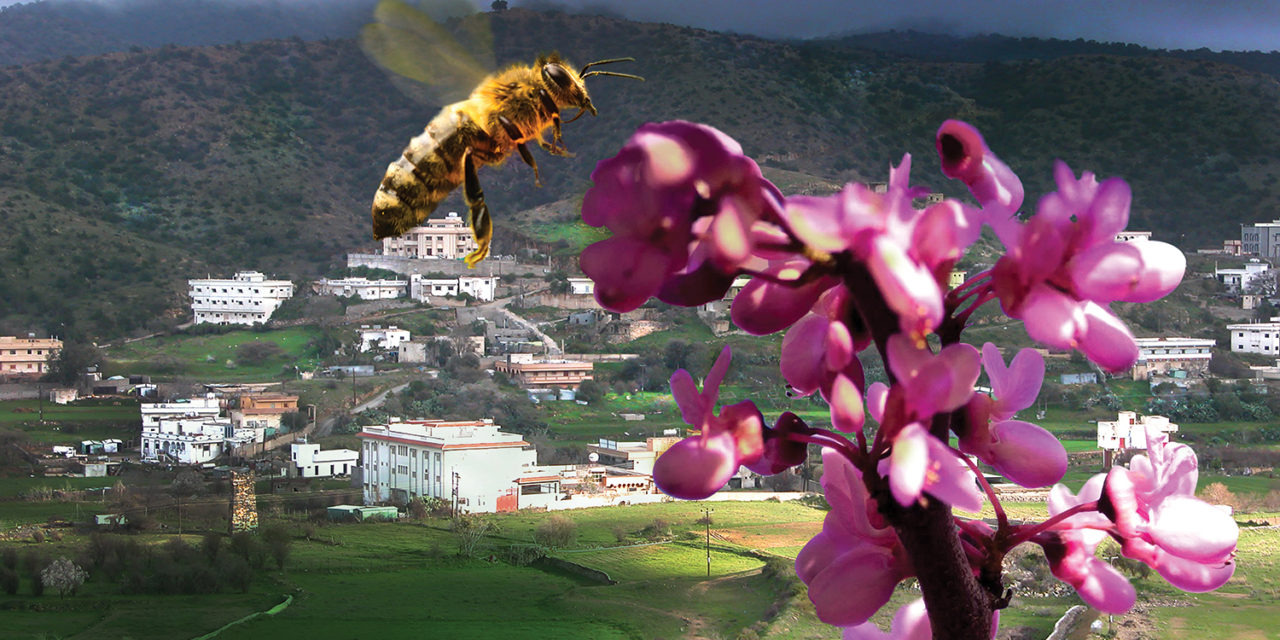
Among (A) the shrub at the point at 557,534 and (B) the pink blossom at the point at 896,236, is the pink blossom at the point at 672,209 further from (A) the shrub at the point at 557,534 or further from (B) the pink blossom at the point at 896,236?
(A) the shrub at the point at 557,534

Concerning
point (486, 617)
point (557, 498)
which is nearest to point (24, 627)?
point (486, 617)

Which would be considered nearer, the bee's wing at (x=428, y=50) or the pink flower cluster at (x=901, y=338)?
the pink flower cluster at (x=901, y=338)

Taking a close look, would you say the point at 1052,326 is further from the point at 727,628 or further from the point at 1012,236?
the point at 727,628

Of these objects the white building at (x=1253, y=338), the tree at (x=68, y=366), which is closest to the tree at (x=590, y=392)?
the tree at (x=68, y=366)

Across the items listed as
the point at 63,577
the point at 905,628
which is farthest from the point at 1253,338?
the point at 905,628

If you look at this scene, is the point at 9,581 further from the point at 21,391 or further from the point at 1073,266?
the point at 1073,266

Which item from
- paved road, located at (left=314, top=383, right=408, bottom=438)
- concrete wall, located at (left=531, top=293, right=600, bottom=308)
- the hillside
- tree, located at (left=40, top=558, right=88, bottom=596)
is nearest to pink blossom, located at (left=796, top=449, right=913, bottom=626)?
tree, located at (left=40, top=558, right=88, bottom=596)
